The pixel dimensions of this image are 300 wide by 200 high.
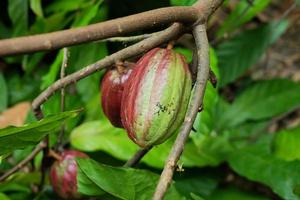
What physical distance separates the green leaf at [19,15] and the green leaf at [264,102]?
68 centimetres

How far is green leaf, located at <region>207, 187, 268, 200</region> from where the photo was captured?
5.65 feet

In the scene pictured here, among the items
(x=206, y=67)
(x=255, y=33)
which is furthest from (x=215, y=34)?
(x=206, y=67)

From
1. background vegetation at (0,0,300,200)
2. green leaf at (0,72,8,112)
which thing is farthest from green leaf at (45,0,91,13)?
green leaf at (0,72,8,112)

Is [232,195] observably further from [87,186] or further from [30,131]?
[30,131]

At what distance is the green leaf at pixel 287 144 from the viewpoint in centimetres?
172

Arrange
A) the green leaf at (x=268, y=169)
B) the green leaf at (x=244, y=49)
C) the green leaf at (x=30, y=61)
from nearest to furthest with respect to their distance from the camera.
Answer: the green leaf at (x=268, y=169) → the green leaf at (x=30, y=61) → the green leaf at (x=244, y=49)

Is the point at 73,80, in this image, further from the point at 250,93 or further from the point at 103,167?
the point at 250,93

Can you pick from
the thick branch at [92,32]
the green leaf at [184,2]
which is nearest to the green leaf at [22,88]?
the green leaf at [184,2]

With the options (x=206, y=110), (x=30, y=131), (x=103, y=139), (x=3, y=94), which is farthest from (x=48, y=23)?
(x=30, y=131)

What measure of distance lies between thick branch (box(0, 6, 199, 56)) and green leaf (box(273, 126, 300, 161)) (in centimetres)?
105

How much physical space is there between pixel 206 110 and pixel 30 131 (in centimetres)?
70

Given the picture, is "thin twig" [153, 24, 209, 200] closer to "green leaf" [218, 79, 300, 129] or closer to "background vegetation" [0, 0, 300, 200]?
"background vegetation" [0, 0, 300, 200]

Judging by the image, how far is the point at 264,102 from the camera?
1928mm

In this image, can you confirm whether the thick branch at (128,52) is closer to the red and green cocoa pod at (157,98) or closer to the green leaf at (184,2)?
the red and green cocoa pod at (157,98)
